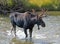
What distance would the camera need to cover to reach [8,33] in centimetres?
1393

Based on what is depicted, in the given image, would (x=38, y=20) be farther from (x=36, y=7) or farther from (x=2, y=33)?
(x=36, y=7)

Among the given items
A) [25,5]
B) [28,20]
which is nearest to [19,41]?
[28,20]

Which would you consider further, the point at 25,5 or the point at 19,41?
the point at 25,5

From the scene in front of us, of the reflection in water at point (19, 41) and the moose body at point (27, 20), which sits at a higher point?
the moose body at point (27, 20)

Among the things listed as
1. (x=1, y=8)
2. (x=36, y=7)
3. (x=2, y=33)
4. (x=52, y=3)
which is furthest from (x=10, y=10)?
(x=2, y=33)

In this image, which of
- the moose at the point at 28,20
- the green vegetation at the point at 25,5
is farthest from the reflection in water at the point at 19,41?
the green vegetation at the point at 25,5

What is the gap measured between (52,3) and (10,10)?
5.74m

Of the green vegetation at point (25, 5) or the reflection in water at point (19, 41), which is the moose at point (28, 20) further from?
the green vegetation at point (25, 5)

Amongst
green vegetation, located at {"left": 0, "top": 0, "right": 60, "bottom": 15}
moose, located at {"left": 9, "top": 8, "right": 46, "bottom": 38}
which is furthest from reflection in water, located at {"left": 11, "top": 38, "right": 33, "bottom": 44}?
green vegetation, located at {"left": 0, "top": 0, "right": 60, "bottom": 15}

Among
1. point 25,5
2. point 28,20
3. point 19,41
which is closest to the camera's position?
point 19,41

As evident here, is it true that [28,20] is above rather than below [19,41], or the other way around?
above

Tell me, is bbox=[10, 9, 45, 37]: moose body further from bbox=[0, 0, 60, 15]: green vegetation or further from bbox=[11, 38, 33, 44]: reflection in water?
bbox=[0, 0, 60, 15]: green vegetation

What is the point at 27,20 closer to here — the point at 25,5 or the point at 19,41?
the point at 19,41

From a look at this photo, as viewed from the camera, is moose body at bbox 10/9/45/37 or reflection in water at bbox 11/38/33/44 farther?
moose body at bbox 10/9/45/37
